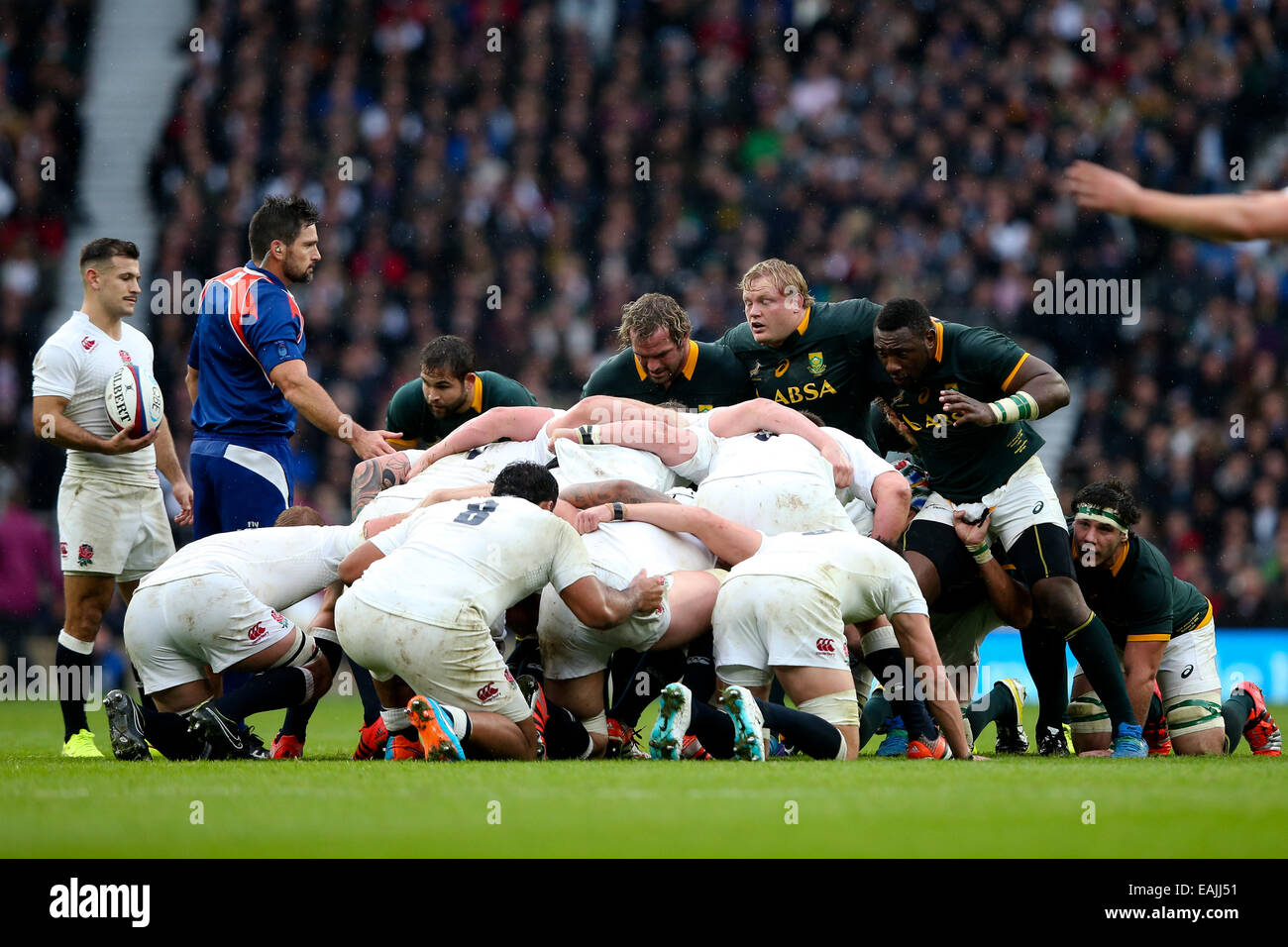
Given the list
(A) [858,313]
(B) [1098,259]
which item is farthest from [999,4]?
(A) [858,313]

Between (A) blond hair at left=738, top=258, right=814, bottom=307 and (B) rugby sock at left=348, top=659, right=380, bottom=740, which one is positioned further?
(A) blond hair at left=738, top=258, right=814, bottom=307

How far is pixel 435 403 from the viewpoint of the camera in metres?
7.96

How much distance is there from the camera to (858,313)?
8156 mm

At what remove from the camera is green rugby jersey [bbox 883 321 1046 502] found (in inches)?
301

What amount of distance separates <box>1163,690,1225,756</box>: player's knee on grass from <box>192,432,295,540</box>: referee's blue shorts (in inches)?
193

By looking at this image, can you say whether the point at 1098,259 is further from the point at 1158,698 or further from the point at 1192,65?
the point at 1158,698

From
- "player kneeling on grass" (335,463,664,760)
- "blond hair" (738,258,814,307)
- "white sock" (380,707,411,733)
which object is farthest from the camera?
"blond hair" (738,258,814,307)

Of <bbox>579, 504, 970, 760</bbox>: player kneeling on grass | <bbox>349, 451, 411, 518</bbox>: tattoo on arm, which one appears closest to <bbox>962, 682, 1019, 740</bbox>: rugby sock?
<bbox>579, 504, 970, 760</bbox>: player kneeling on grass

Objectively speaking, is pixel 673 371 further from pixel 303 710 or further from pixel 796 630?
pixel 303 710

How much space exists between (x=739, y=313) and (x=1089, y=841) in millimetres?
12267

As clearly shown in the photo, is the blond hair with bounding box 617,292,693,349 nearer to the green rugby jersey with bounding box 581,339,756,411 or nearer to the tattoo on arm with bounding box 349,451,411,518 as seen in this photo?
the green rugby jersey with bounding box 581,339,756,411

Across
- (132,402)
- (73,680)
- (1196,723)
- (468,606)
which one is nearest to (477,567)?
(468,606)

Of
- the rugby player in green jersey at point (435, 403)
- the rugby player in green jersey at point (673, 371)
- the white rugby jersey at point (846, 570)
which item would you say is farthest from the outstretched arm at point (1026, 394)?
the rugby player in green jersey at point (435, 403)

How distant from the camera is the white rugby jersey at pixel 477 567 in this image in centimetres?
592
